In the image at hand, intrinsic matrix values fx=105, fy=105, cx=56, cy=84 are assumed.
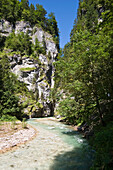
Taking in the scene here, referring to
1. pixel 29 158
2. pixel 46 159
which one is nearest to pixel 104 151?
pixel 46 159

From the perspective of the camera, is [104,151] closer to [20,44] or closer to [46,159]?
[46,159]

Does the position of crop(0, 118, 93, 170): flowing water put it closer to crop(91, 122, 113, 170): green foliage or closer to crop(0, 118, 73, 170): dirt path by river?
crop(0, 118, 73, 170): dirt path by river

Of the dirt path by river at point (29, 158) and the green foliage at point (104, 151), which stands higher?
the green foliage at point (104, 151)

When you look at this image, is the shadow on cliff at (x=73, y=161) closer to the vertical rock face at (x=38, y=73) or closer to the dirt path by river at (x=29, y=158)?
the dirt path by river at (x=29, y=158)

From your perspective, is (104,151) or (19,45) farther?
(19,45)

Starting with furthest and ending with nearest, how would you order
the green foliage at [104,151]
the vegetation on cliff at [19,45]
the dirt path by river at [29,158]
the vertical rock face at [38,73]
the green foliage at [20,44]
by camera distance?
the green foliage at [20,44] → the vertical rock face at [38,73] → the vegetation on cliff at [19,45] → the dirt path by river at [29,158] → the green foliage at [104,151]

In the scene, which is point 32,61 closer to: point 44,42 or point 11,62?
point 11,62

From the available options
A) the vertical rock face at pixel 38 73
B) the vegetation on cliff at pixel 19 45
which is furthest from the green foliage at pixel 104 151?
the vertical rock face at pixel 38 73

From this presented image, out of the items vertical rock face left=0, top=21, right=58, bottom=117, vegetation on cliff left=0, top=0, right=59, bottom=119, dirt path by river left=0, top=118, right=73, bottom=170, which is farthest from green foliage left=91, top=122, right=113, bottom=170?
vertical rock face left=0, top=21, right=58, bottom=117

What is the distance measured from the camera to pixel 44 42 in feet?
166

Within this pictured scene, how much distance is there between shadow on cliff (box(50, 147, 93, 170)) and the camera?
524 centimetres

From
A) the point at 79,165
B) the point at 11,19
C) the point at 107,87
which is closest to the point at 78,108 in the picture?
the point at 107,87

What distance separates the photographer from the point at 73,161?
229 inches

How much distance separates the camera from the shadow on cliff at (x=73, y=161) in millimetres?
5238
